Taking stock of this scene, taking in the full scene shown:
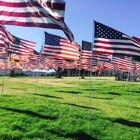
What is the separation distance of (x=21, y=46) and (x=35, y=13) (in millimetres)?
11572

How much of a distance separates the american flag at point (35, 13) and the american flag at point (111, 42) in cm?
189

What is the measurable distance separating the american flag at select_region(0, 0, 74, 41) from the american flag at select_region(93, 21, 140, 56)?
1895 mm

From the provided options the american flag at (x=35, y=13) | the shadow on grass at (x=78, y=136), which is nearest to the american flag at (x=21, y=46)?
the american flag at (x=35, y=13)

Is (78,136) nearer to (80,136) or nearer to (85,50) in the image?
(80,136)

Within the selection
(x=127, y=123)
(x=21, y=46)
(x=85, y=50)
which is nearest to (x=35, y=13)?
(x=127, y=123)

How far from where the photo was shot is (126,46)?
1086 centimetres

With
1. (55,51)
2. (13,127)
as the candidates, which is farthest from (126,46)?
(55,51)

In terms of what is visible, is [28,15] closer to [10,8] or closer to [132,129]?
[10,8]

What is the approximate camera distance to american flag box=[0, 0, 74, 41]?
854 centimetres

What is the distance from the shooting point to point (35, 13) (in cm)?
881

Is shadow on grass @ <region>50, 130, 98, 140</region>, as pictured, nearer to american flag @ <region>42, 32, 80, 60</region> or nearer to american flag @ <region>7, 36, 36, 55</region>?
american flag @ <region>42, 32, 80, 60</region>

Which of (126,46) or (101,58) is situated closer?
(126,46)

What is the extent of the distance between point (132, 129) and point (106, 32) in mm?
3991

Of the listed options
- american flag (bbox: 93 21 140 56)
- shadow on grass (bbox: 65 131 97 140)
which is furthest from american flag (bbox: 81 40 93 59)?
shadow on grass (bbox: 65 131 97 140)
